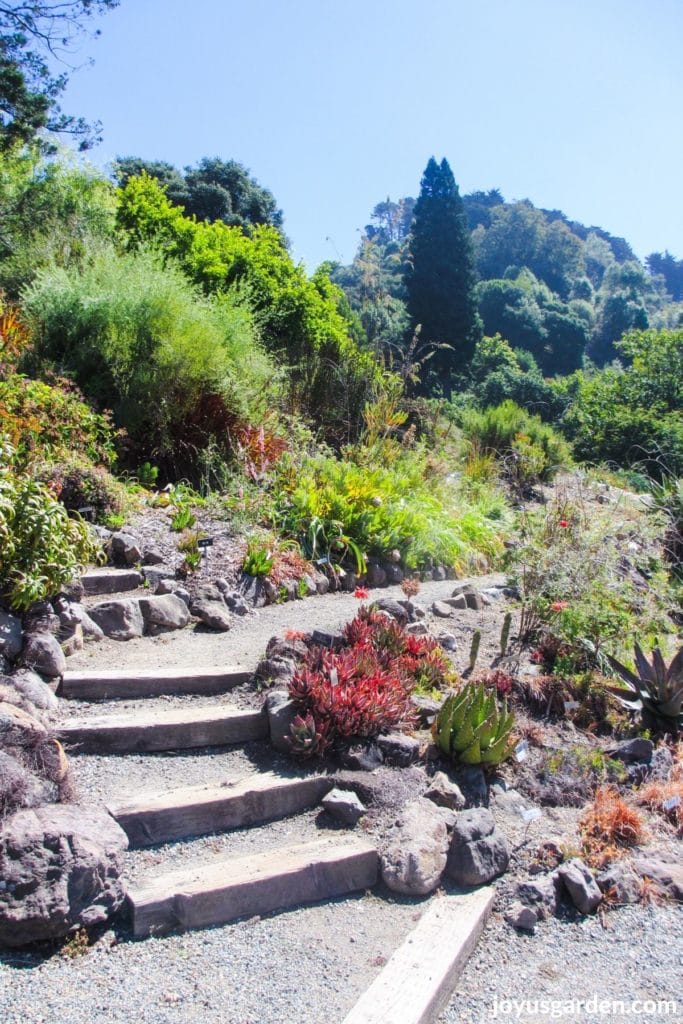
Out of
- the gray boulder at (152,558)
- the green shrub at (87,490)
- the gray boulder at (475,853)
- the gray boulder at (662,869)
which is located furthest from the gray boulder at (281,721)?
the green shrub at (87,490)

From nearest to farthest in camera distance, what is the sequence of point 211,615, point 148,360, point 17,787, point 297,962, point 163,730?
point 297,962 → point 17,787 → point 163,730 → point 211,615 → point 148,360

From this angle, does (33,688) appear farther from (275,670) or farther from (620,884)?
(620,884)

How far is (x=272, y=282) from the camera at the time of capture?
1252 cm

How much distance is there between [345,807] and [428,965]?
82cm

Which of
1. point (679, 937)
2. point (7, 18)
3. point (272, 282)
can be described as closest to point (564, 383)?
point (272, 282)

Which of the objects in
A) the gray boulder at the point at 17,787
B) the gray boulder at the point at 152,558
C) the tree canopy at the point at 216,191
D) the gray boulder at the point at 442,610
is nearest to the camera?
the gray boulder at the point at 17,787

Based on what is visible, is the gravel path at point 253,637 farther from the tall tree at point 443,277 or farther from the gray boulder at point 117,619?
the tall tree at point 443,277

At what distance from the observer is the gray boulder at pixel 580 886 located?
120 inches

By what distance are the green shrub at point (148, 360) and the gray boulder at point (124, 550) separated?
2.06 m

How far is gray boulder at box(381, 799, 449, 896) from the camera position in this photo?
2.99m

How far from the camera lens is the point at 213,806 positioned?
10.4 ft

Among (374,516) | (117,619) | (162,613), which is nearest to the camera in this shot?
(117,619)

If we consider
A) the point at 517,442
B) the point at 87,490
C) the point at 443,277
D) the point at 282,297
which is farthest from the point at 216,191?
the point at 87,490

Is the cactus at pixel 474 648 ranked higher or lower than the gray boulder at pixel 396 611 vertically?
lower
